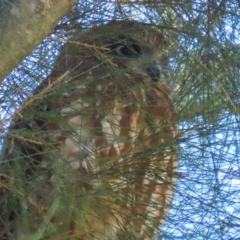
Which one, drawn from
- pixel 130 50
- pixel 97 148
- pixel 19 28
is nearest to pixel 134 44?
pixel 130 50

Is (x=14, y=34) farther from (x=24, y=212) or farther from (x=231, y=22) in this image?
(x=231, y=22)

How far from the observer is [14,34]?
3.76ft

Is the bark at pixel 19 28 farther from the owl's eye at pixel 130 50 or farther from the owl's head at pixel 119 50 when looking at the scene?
the owl's eye at pixel 130 50

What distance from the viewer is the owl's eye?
1865mm

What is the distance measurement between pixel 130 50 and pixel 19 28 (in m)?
0.76

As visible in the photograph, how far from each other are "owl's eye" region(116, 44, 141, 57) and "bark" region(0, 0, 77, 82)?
685 mm

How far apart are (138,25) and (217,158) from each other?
1.34 feet

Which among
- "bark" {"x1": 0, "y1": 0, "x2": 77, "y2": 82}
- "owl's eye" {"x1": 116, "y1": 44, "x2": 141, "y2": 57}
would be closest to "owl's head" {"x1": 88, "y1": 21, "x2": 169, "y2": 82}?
"owl's eye" {"x1": 116, "y1": 44, "x2": 141, "y2": 57}

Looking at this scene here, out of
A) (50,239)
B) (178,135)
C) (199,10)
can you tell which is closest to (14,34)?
(50,239)

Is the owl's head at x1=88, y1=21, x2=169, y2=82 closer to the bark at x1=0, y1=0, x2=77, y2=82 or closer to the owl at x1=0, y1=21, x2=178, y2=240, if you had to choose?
the owl at x1=0, y1=21, x2=178, y2=240

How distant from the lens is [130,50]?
1895mm

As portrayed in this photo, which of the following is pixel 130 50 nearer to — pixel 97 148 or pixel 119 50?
pixel 119 50

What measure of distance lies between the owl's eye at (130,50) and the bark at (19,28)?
68 centimetres

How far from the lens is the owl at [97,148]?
59.8 inches
